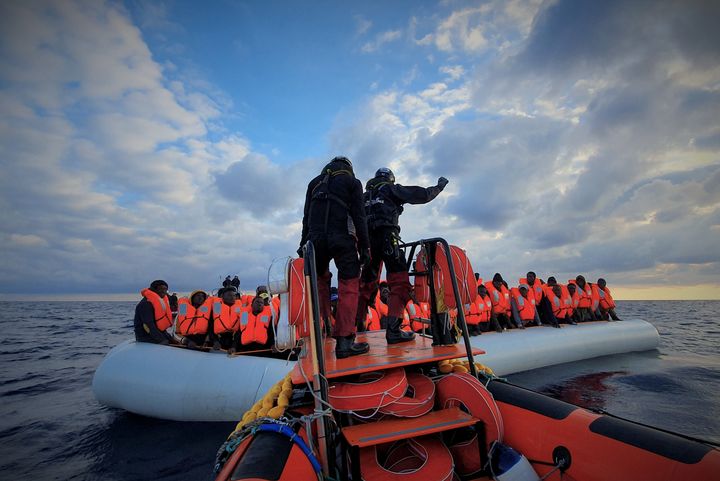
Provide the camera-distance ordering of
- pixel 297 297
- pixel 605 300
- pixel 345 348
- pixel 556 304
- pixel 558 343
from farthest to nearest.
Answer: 1. pixel 605 300
2. pixel 556 304
3. pixel 558 343
4. pixel 345 348
5. pixel 297 297

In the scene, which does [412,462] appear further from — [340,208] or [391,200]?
[391,200]

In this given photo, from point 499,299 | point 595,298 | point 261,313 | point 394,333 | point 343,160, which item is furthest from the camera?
point 595,298

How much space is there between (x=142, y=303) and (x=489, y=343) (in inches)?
331

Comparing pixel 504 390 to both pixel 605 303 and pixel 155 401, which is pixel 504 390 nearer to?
pixel 155 401

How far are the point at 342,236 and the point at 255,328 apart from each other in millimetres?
5092

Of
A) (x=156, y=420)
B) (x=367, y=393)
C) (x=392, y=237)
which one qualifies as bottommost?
(x=156, y=420)

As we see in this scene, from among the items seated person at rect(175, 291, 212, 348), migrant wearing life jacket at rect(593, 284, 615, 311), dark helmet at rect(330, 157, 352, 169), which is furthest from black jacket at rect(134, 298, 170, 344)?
migrant wearing life jacket at rect(593, 284, 615, 311)

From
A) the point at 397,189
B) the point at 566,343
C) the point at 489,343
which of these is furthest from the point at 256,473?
the point at 566,343

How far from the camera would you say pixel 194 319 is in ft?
23.8

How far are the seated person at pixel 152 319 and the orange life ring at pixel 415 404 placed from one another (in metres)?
6.41

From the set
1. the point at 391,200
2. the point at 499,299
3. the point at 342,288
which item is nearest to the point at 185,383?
the point at 342,288

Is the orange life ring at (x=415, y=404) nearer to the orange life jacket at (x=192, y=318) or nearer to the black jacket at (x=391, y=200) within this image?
the black jacket at (x=391, y=200)

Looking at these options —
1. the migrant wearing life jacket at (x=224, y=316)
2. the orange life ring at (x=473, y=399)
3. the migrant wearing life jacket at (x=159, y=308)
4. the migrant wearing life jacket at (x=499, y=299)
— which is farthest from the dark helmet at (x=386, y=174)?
the migrant wearing life jacket at (x=499, y=299)

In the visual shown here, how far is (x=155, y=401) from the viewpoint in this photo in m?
5.89
